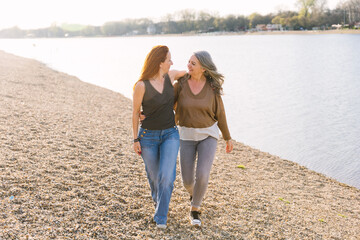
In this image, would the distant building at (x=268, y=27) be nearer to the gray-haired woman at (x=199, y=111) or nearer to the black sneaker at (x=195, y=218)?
the gray-haired woman at (x=199, y=111)

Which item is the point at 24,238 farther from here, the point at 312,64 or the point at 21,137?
the point at 312,64

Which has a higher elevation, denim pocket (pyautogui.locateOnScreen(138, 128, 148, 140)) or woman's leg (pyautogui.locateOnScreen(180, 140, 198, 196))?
denim pocket (pyautogui.locateOnScreen(138, 128, 148, 140))

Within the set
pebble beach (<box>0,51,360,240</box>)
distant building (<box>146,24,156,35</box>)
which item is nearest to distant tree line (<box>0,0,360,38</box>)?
distant building (<box>146,24,156,35</box>)

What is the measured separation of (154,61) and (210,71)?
0.66 metres

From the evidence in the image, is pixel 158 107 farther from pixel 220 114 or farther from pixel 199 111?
pixel 220 114

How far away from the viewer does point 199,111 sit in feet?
13.9

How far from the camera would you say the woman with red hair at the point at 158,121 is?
396cm

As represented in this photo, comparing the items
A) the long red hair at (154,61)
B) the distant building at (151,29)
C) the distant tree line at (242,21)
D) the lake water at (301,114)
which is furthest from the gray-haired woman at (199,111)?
the distant building at (151,29)

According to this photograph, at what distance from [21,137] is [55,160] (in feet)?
5.36

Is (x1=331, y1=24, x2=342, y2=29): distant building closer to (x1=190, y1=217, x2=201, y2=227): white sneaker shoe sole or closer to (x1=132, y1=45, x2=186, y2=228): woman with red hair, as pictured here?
(x1=190, y1=217, x2=201, y2=227): white sneaker shoe sole

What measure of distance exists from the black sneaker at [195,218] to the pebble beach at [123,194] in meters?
0.08

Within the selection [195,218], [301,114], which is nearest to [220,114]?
[195,218]

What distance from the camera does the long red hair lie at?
12.9 ft

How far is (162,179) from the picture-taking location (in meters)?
3.98
